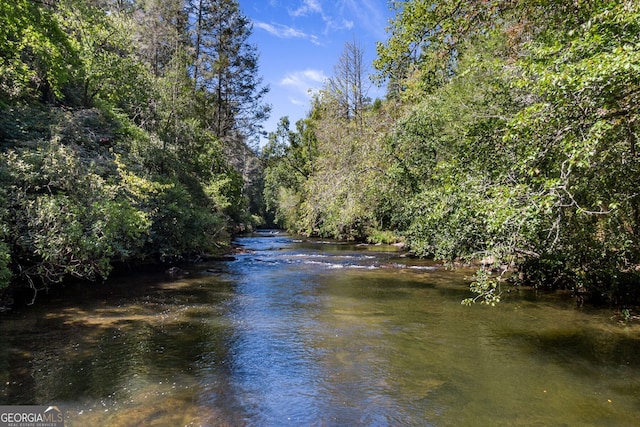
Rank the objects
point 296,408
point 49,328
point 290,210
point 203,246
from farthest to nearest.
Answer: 1. point 290,210
2. point 203,246
3. point 49,328
4. point 296,408

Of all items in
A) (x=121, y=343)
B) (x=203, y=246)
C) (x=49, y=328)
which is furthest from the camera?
(x=203, y=246)

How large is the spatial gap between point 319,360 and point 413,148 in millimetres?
13296

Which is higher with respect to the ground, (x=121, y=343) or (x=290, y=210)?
(x=290, y=210)

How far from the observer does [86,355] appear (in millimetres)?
7230

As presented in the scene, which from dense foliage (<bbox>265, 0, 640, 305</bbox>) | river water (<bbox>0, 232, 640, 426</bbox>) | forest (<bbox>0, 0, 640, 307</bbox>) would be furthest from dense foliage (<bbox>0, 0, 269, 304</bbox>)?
dense foliage (<bbox>265, 0, 640, 305</bbox>)

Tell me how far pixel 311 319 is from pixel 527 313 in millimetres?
5559

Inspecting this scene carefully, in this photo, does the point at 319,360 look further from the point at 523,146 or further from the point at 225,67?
the point at 225,67

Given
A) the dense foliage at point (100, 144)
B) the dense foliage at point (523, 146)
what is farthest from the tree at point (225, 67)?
the dense foliage at point (523, 146)

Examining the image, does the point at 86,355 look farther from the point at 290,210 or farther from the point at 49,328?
the point at 290,210

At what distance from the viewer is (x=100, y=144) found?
14.2 metres

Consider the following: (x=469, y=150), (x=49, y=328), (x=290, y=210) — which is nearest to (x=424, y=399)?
(x=469, y=150)

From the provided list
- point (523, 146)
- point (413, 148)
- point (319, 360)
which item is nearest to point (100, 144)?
point (319, 360)

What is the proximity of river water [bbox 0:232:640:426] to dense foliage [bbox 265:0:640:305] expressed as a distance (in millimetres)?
1456

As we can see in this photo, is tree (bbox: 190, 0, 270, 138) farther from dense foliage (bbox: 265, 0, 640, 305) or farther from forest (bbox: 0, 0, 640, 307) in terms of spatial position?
dense foliage (bbox: 265, 0, 640, 305)
